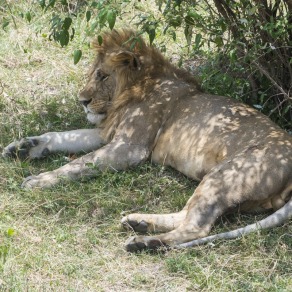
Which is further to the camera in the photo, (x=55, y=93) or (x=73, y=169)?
(x=55, y=93)

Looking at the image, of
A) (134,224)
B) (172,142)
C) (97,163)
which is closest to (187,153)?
(172,142)

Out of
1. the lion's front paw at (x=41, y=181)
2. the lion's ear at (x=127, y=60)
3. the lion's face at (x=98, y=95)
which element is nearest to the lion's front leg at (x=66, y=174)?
the lion's front paw at (x=41, y=181)

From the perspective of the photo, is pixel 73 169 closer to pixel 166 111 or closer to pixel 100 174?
pixel 100 174

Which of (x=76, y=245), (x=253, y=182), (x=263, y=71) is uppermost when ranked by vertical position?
(x=263, y=71)

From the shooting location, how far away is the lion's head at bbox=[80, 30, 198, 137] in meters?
5.68

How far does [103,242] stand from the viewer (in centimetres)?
448

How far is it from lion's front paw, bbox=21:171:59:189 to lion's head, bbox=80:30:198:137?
0.69 meters

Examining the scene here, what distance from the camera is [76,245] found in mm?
4414

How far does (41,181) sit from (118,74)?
3.78 feet

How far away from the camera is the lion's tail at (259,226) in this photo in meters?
4.33

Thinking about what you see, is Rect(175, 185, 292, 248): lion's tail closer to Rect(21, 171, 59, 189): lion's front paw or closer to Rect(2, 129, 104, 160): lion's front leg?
Rect(21, 171, 59, 189): lion's front paw

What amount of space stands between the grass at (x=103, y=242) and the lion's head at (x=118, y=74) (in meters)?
0.46

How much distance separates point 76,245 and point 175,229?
603 mm

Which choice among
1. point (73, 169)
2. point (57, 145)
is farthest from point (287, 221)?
point (57, 145)
